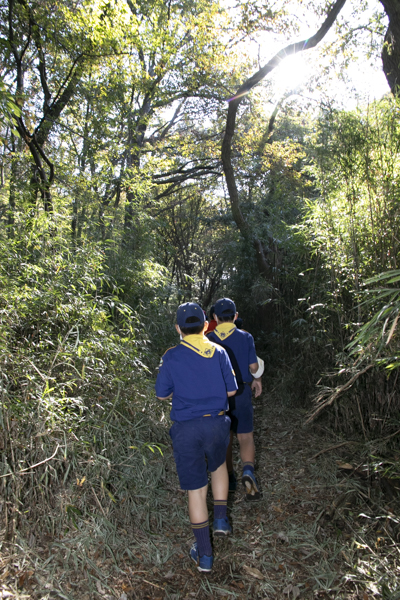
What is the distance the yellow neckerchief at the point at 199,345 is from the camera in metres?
2.05

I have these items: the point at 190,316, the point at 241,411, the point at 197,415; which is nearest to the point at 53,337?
the point at 190,316

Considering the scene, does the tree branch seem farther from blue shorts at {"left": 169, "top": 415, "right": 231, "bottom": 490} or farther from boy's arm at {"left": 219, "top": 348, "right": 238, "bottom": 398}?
blue shorts at {"left": 169, "top": 415, "right": 231, "bottom": 490}

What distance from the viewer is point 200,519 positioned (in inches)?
77.8

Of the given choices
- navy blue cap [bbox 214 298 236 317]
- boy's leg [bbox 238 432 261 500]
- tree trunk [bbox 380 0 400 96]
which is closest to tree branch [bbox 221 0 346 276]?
tree trunk [bbox 380 0 400 96]

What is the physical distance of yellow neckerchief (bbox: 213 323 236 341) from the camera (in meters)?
2.78

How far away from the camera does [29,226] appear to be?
3309 millimetres

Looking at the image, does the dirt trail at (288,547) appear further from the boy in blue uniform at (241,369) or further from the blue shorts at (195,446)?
the blue shorts at (195,446)

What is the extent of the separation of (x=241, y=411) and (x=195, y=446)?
2.74 ft

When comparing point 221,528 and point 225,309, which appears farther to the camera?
point 225,309

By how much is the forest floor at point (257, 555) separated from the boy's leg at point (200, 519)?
204 millimetres

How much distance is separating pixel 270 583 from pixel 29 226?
317 centimetres

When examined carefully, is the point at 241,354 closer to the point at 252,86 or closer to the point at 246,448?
the point at 246,448

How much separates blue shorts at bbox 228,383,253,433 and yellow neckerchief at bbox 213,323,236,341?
409 millimetres

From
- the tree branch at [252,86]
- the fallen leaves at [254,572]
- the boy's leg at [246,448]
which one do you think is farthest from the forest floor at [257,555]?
the tree branch at [252,86]
